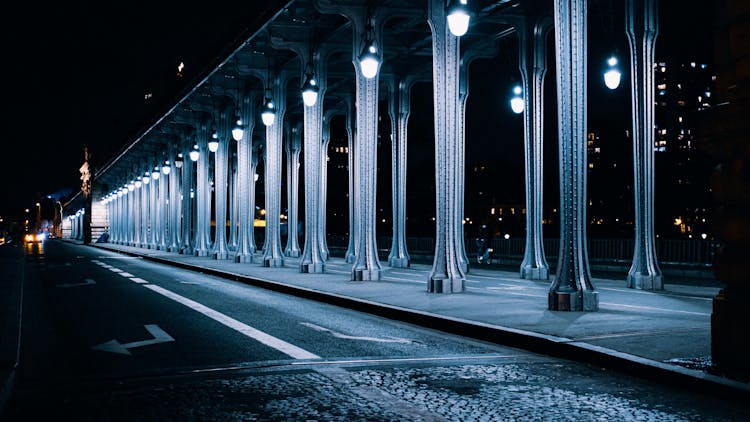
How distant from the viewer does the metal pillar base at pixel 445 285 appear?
16.8m

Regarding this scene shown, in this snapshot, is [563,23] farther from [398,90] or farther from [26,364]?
[398,90]

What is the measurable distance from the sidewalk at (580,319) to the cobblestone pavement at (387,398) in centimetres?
30

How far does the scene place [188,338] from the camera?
10266 millimetres

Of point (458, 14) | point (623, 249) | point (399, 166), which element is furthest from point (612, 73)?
point (399, 166)

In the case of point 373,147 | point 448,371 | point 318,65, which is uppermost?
point 318,65

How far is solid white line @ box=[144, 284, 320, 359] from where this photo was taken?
29.3 ft

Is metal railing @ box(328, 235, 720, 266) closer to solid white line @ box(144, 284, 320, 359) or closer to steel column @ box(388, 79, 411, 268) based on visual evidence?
steel column @ box(388, 79, 411, 268)

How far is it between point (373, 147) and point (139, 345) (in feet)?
40.7

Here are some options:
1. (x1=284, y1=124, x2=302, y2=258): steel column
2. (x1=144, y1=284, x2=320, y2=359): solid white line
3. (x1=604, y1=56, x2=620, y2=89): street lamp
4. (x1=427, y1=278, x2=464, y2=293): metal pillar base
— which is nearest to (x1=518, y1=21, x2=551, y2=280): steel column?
(x1=604, y1=56, x2=620, y2=89): street lamp

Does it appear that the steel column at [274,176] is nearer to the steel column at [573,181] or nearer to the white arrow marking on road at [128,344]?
the steel column at [573,181]

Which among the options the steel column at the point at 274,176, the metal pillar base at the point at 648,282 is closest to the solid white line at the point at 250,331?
the metal pillar base at the point at 648,282

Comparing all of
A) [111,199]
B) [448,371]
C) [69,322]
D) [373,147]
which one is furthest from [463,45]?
[111,199]

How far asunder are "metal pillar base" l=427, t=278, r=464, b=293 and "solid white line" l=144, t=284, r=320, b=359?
474cm

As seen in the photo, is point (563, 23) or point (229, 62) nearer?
point (563, 23)
